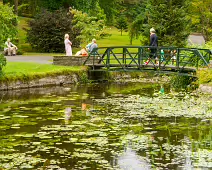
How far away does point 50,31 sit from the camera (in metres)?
38.4

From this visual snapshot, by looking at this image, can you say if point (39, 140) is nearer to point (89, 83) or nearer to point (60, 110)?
point (60, 110)

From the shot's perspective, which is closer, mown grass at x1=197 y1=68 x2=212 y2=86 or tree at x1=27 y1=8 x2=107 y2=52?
mown grass at x1=197 y1=68 x2=212 y2=86

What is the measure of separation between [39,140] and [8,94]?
967 cm

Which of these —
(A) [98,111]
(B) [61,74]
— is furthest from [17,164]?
(B) [61,74]

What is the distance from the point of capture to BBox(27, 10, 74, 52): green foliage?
125 feet

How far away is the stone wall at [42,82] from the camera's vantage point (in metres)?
24.8

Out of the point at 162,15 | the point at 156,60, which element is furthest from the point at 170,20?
the point at 156,60

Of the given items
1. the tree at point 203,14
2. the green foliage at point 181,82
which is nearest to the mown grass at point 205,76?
the green foliage at point 181,82

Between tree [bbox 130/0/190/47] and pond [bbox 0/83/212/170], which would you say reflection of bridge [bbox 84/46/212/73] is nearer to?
pond [bbox 0/83/212/170]

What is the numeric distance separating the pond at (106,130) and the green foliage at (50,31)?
1489 cm

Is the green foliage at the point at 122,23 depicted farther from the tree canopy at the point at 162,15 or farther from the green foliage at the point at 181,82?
the green foliage at the point at 181,82

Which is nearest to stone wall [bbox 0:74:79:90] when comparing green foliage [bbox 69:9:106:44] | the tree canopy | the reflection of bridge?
the reflection of bridge

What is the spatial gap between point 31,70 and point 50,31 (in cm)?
1186

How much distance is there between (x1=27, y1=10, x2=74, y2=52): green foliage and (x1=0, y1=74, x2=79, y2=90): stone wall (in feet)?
33.8
